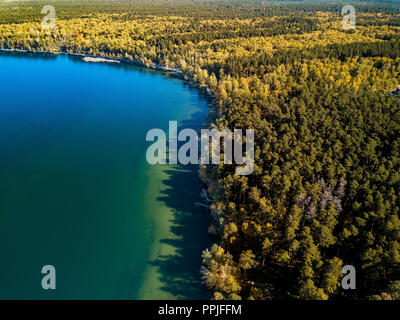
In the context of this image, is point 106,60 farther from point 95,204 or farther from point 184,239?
point 184,239

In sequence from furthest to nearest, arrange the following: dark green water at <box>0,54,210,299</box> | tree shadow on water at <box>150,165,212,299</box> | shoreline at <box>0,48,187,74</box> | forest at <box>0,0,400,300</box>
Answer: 1. shoreline at <box>0,48,187,74</box>
2. dark green water at <box>0,54,210,299</box>
3. tree shadow on water at <box>150,165,212,299</box>
4. forest at <box>0,0,400,300</box>

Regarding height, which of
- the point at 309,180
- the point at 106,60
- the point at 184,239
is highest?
the point at 106,60

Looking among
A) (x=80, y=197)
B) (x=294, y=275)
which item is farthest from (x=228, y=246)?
(x=80, y=197)

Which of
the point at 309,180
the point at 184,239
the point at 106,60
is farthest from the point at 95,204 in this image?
the point at 106,60

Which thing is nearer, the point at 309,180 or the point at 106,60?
the point at 309,180

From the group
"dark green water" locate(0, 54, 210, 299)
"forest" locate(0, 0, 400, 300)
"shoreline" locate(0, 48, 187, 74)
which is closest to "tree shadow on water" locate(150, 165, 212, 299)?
"dark green water" locate(0, 54, 210, 299)

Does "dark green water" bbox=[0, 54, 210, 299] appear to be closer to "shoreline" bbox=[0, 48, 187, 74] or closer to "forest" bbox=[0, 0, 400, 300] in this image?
"forest" bbox=[0, 0, 400, 300]
